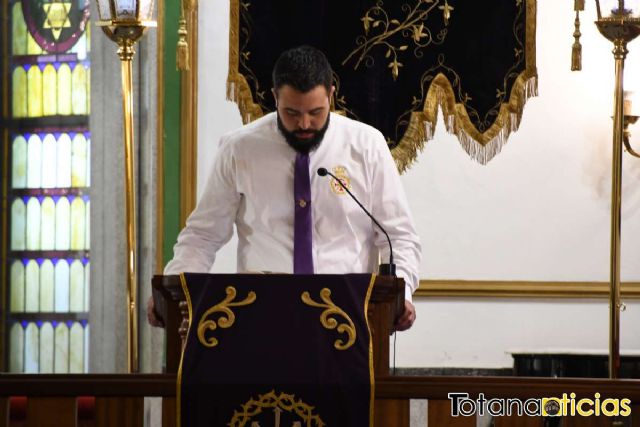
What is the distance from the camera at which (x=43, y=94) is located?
6918 mm

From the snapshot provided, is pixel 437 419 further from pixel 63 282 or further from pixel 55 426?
pixel 63 282

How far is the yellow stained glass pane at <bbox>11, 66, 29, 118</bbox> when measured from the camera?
6.93 m

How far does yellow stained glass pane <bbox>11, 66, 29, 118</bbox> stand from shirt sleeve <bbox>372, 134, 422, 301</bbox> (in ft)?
9.00

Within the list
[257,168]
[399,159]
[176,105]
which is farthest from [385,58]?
[257,168]

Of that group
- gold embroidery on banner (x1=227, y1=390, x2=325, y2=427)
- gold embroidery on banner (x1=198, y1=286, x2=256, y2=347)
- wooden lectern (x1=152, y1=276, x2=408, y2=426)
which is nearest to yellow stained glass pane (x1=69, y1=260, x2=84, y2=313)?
wooden lectern (x1=152, y1=276, x2=408, y2=426)

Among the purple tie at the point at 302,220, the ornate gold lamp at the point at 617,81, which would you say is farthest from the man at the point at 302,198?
the ornate gold lamp at the point at 617,81

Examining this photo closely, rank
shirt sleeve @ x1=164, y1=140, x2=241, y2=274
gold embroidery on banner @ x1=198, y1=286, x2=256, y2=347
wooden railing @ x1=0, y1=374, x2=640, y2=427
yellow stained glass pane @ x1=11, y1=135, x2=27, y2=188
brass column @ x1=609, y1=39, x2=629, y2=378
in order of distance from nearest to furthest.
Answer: wooden railing @ x1=0, y1=374, x2=640, y2=427 < gold embroidery on banner @ x1=198, y1=286, x2=256, y2=347 < shirt sleeve @ x1=164, y1=140, x2=241, y2=274 < brass column @ x1=609, y1=39, x2=629, y2=378 < yellow stained glass pane @ x1=11, y1=135, x2=27, y2=188

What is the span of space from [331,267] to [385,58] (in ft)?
7.47

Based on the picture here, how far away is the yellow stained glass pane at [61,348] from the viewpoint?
686cm

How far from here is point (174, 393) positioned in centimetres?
365

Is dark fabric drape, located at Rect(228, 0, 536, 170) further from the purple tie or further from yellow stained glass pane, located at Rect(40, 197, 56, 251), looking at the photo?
the purple tie

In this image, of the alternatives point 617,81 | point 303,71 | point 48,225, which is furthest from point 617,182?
point 48,225

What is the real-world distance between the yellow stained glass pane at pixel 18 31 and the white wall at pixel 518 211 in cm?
96

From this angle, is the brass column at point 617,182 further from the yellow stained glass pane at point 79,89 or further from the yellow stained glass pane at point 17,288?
the yellow stained glass pane at point 17,288
